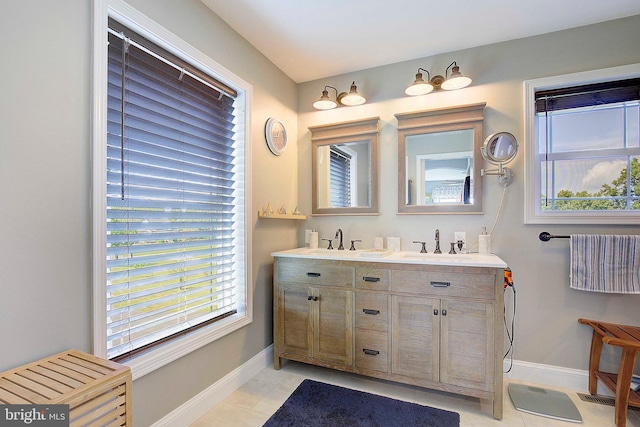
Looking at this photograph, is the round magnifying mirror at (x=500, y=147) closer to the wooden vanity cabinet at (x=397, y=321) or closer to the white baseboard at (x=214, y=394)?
the wooden vanity cabinet at (x=397, y=321)

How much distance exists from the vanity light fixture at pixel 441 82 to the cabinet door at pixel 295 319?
181 cm

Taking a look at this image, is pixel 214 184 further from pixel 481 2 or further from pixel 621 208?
pixel 621 208

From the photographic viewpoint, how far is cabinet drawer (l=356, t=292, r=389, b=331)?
7.00 feet

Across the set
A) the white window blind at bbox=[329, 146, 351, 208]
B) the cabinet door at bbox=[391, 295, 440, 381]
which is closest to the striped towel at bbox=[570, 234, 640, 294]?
the cabinet door at bbox=[391, 295, 440, 381]

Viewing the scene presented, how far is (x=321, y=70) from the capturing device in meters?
2.86

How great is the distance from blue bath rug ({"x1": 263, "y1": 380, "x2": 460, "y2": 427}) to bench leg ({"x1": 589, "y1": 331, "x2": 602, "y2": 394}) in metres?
1.07

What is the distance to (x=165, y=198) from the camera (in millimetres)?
1765

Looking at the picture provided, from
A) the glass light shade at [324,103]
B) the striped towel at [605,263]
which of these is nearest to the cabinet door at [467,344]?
the striped towel at [605,263]

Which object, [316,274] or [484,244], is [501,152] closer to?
[484,244]

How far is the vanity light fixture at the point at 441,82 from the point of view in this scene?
2340 mm

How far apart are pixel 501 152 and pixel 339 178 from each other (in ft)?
4.46

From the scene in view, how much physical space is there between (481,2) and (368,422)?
2.74 metres

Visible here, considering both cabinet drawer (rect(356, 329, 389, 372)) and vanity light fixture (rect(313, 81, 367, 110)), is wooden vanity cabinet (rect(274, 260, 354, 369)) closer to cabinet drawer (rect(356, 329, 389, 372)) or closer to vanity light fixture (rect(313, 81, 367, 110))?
cabinet drawer (rect(356, 329, 389, 372))

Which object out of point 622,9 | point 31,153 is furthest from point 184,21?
point 622,9
